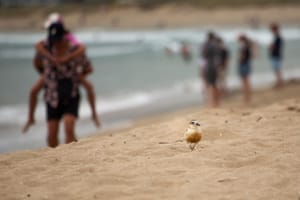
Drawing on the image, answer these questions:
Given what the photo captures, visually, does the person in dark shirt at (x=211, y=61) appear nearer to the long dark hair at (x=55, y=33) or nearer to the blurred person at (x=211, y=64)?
the blurred person at (x=211, y=64)

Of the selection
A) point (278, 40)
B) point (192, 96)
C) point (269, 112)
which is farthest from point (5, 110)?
point (269, 112)

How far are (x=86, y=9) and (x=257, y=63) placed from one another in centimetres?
6878

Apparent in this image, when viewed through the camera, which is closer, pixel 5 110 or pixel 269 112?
pixel 269 112

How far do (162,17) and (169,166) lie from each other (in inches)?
3273

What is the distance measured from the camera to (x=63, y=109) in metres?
7.16

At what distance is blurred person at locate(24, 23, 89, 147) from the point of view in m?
7.03

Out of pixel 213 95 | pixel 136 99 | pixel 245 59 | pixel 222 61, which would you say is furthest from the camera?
pixel 136 99

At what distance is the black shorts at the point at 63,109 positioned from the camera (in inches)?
279

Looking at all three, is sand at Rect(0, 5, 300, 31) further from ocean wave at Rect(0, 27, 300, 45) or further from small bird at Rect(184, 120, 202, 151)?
small bird at Rect(184, 120, 202, 151)

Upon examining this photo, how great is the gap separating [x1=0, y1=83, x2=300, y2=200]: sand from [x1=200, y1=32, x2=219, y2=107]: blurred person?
617cm

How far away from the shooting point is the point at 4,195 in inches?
179

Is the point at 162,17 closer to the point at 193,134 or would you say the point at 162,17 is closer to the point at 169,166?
the point at 193,134

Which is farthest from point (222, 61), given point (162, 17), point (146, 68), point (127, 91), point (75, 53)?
point (162, 17)

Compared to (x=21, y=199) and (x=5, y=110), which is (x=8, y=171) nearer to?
(x=21, y=199)
